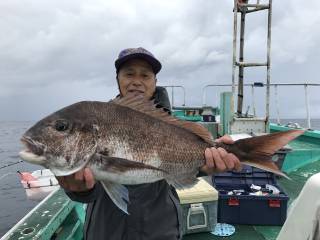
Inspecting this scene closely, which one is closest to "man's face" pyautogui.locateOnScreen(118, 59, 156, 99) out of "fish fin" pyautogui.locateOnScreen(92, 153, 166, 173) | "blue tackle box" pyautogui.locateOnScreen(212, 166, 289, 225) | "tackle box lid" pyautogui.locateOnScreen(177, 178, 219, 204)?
"fish fin" pyautogui.locateOnScreen(92, 153, 166, 173)

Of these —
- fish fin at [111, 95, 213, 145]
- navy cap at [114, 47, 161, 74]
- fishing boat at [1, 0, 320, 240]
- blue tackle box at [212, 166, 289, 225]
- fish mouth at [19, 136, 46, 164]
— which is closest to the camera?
fish mouth at [19, 136, 46, 164]

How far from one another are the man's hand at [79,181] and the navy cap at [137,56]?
103 cm

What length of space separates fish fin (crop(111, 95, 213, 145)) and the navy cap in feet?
1.61

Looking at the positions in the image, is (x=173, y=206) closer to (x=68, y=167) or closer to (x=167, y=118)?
(x=167, y=118)

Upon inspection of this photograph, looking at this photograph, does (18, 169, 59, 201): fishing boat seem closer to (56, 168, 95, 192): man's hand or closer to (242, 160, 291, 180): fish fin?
(56, 168, 95, 192): man's hand

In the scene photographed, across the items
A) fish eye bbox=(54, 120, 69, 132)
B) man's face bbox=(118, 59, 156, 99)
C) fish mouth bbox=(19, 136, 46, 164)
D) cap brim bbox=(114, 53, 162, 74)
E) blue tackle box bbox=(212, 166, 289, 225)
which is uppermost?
cap brim bbox=(114, 53, 162, 74)

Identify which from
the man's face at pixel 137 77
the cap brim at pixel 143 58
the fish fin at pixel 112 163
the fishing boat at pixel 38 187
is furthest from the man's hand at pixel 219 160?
the fishing boat at pixel 38 187

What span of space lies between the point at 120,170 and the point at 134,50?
43.1 inches

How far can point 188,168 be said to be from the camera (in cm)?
238

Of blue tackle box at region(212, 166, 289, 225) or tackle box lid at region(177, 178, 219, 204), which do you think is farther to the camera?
blue tackle box at region(212, 166, 289, 225)

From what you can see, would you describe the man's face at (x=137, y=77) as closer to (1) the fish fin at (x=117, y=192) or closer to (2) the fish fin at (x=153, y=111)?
(2) the fish fin at (x=153, y=111)

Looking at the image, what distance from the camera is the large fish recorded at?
207 cm

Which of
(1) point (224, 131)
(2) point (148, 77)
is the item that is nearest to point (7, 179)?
(1) point (224, 131)

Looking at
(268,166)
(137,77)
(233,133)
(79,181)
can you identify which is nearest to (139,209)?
(79,181)
